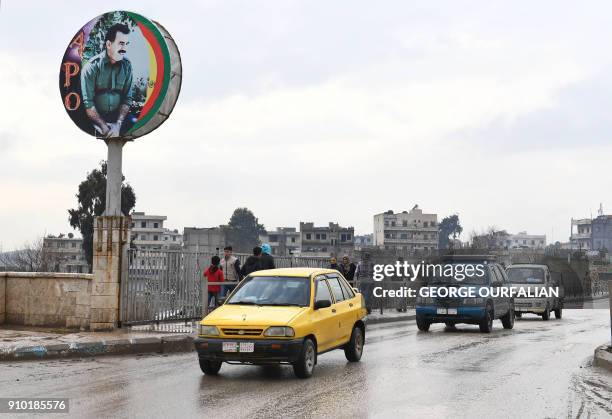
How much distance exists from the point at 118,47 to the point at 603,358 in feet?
42.2

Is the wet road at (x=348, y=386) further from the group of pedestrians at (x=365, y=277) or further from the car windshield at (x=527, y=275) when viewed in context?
the car windshield at (x=527, y=275)

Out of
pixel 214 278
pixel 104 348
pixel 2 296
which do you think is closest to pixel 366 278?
pixel 214 278

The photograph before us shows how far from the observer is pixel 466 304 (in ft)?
67.9

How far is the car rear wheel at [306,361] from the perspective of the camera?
1116 cm

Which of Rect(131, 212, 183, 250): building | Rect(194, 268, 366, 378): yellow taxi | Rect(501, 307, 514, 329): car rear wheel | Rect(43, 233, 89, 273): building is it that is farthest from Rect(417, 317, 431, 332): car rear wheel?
Rect(131, 212, 183, 250): building

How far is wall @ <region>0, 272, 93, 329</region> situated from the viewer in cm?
1772

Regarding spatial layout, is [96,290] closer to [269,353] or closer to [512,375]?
[269,353]

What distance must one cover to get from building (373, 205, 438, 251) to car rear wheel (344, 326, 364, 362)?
5834 inches

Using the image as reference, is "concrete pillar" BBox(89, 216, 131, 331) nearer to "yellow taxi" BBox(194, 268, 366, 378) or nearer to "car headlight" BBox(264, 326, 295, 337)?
"yellow taxi" BBox(194, 268, 366, 378)

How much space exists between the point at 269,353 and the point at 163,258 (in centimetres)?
816

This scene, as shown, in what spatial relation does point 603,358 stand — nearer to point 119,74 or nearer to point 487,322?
point 487,322

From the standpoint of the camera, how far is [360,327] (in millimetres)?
13867

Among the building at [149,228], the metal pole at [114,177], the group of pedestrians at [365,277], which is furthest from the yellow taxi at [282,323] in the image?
the building at [149,228]

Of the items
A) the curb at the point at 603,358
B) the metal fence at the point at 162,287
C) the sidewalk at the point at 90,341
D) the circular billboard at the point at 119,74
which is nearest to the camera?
the curb at the point at 603,358
